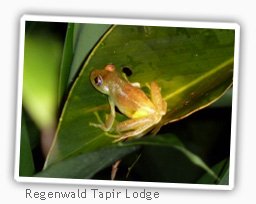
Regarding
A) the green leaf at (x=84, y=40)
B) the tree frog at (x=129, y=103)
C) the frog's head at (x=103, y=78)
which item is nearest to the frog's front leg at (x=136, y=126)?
the tree frog at (x=129, y=103)

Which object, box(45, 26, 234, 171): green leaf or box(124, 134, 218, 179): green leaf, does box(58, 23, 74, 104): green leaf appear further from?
box(124, 134, 218, 179): green leaf

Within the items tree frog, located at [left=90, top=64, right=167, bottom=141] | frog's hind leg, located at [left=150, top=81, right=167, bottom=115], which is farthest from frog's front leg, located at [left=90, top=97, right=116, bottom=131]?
frog's hind leg, located at [left=150, top=81, right=167, bottom=115]

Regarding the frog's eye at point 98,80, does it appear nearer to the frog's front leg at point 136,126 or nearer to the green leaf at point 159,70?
the green leaf at point 159,70

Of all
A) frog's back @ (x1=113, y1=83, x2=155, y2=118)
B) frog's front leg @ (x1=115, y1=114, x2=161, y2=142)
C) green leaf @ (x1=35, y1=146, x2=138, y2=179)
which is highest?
frog's back @ (x1=113, y1=83, x2=155, y2=118)

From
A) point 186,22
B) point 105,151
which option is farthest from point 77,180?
point 186,22

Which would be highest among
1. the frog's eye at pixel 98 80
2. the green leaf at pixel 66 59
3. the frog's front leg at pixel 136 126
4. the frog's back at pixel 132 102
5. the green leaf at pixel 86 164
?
the green leaf at pixel 66 59
